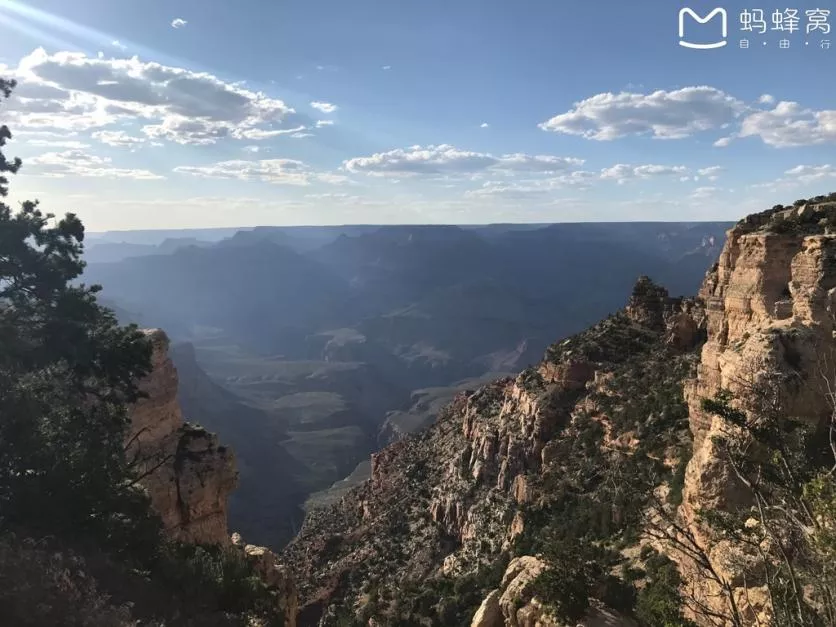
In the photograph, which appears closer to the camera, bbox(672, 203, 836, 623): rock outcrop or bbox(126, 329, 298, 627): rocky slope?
bbox(672, 203, 836, 623): rock outcrop

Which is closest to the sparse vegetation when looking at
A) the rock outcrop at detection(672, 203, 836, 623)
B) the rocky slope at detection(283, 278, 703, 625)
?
the rock outcrop at detection(672, 203, 836, 623)

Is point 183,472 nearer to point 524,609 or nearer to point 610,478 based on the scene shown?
point 524,609

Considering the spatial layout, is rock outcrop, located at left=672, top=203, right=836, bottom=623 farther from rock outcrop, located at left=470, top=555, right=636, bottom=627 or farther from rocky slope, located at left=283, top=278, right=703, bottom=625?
rocky slope, located at left=283, top=278, right=703, bottom=625

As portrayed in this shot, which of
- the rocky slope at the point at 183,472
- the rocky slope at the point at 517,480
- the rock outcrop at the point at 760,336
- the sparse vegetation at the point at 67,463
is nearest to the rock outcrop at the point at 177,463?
the rocky slope at the point at 183,472

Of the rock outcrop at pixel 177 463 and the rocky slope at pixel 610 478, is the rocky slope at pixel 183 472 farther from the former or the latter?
the rocky slope at pixel 610 478

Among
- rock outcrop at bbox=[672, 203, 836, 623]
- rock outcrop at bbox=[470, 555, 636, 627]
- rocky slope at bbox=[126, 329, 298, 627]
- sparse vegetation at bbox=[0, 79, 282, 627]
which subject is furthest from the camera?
rocky slope at bbox=[126, 329, 298, 627]

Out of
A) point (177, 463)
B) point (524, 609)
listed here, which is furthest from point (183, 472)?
point (524, 609)
